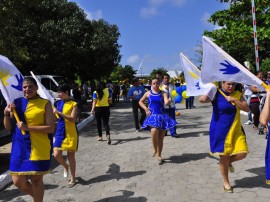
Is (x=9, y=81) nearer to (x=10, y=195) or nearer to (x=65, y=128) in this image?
(x=65, y=128)

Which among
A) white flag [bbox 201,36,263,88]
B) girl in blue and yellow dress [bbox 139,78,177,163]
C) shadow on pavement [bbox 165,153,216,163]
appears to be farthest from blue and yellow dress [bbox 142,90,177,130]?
white flag [bbox 201,36,263,88]

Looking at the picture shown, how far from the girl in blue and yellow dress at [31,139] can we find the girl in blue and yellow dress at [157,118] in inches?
122

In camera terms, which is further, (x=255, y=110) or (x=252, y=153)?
(x=255, y=110)

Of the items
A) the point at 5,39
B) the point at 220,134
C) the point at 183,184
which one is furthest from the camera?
the point at 5,39

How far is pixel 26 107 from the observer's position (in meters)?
4.16

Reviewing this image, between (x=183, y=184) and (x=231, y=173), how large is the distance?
100cm

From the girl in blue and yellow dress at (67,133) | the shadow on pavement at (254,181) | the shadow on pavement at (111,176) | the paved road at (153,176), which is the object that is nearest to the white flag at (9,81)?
the girl in blue and yellow dress at (67,133)

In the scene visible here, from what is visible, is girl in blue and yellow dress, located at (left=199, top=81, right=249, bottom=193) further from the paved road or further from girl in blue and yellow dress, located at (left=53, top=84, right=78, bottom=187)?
girl in blue and yellow dress, located at (left=53, top=84, right=78, bottom=187)

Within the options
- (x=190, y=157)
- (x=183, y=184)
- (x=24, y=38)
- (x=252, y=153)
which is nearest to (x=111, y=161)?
(x=190, y=157)

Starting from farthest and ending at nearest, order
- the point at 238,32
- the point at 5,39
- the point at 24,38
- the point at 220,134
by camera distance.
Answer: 1. the point at 24,38
2. the point at 238,32
3. the point at 5,39
4. the point at 220,134

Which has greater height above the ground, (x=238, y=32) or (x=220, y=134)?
(x=238, y=32)

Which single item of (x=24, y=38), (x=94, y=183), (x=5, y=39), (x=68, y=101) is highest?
(x=24, y=38)

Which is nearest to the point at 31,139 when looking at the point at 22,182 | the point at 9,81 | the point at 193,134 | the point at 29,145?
the point at 29,145

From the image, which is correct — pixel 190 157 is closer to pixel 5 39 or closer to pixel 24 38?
pixel 5 39
